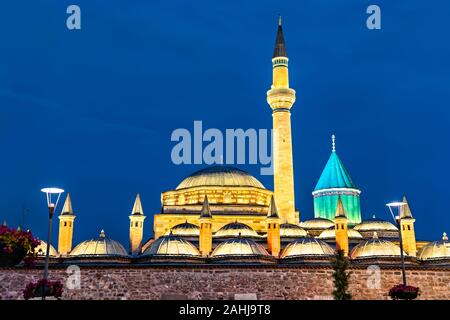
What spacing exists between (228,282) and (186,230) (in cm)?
1055

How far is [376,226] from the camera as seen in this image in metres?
37.4

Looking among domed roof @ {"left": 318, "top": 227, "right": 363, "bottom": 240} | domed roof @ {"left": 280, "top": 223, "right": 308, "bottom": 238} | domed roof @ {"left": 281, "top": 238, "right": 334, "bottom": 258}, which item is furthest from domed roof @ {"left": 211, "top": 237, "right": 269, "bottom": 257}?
domed roof @ {"left": 318, "top": 227, "right": 363, "bottom": 240}

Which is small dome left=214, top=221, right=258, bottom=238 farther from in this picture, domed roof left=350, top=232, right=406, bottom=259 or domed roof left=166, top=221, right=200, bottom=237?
domed roof left=350, top=232, right=406, bottom=259

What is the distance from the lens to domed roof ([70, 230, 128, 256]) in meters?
26.3

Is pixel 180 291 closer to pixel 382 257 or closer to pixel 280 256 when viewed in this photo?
pixel 280 256

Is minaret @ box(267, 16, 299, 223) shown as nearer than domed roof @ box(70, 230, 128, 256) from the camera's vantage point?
No

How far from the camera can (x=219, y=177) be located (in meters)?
38.6

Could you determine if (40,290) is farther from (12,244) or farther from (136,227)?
(136,227)

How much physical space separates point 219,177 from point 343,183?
10599mm

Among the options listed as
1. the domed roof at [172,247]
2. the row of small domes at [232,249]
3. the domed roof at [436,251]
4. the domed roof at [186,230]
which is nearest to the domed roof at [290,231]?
the row of small domes at [232,249]

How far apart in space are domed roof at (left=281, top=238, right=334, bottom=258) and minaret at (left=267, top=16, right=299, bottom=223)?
25.2 feet

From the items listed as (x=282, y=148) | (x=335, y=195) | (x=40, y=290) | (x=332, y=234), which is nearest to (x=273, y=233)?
(x=332, y=234)

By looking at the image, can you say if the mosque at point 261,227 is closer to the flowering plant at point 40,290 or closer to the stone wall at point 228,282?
the stone wall at point 228,282
